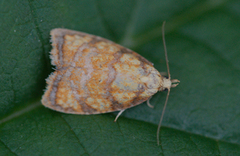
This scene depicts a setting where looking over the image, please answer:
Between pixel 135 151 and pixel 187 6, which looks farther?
pixel 187 6

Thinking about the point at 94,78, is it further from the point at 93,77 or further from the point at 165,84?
the point at 165,84

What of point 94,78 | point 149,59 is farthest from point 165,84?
point 94,78

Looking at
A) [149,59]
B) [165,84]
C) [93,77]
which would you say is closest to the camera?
[93,77]

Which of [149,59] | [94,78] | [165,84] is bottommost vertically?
[94,78]

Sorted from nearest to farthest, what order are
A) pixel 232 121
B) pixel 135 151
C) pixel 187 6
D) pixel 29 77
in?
pixel 135 151 < pixel 29 77 < pixel 232 121 < pixel 187 6

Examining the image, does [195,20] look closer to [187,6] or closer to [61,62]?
[187,6]

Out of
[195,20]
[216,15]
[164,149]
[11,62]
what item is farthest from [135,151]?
[216,15]
